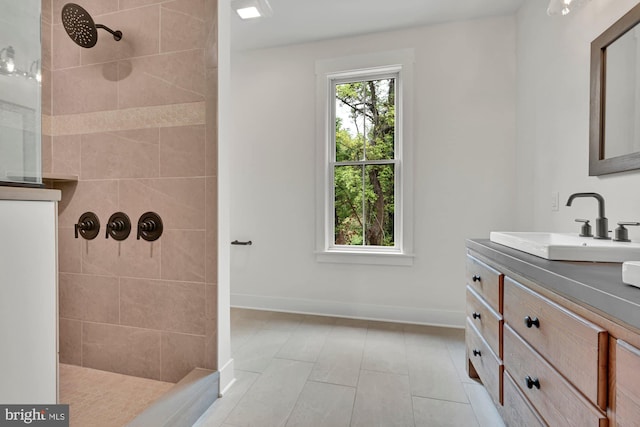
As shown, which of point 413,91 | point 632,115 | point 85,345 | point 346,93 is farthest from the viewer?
point 346,93

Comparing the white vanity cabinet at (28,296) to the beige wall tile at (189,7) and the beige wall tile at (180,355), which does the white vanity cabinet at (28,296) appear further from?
the beige wall tile at (189,7)

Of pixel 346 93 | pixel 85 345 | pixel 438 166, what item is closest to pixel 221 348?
pixel 85 345

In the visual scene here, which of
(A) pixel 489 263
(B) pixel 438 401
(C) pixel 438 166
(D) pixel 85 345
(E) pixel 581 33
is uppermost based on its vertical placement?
(E) pixel 581 33

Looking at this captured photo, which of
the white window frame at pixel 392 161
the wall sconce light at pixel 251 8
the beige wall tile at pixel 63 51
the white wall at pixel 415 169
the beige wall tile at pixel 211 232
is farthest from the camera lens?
the white window frame at pixel 392 161

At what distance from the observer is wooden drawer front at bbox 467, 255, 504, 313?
1.24 m

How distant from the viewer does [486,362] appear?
1.42 metres

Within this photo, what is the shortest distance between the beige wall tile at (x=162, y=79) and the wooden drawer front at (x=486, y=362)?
1959 millimetres

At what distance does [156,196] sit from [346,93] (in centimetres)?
204

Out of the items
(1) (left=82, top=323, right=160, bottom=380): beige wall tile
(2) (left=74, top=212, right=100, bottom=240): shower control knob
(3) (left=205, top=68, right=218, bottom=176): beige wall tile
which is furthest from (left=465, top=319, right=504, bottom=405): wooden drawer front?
(2) (left=74, top=212, right=100, bottom=240): shower control knob

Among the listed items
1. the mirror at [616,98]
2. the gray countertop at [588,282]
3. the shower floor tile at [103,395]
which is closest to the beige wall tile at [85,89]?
the shower floor tile at [103,395]

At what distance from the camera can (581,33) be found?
1670 millimetres

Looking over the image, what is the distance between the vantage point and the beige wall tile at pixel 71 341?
187 cm

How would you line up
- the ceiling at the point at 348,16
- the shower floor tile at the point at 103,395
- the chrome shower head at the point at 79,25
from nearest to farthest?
the shower floor tile at the point at 103,395 < the chrome shower head at the point at 79,25 < the ceiling at the point at 348,16

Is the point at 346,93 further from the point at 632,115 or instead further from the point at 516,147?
the point at 632,115
